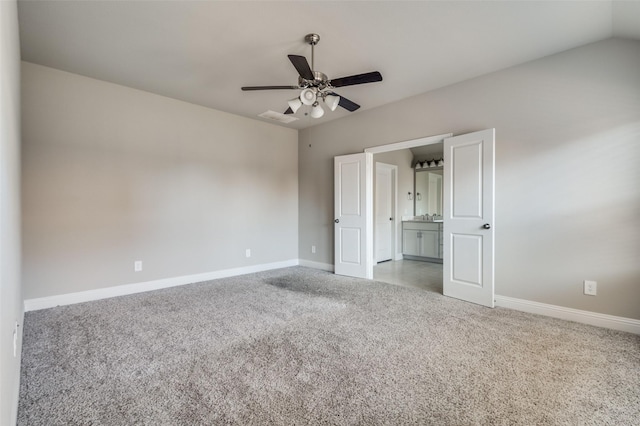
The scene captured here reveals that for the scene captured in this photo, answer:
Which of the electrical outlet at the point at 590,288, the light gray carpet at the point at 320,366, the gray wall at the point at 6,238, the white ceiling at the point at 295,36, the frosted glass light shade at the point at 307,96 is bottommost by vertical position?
the light gray carpet at the point at 320,366

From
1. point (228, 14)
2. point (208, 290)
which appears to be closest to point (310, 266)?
point (208, 290)

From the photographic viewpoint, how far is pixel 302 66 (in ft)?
8.04

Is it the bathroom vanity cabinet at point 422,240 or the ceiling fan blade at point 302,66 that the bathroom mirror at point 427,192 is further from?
the ceiling fan blade at point 302,66

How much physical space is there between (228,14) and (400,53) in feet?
5.60

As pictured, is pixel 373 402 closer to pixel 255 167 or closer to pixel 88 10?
pixel 88 10

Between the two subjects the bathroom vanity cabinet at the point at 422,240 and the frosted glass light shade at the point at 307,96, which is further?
the bathroom vanity cabinet at the point at 422,240

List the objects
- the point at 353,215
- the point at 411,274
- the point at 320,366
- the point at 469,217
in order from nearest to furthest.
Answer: the point at 320,366
the point at 469,217
the point at 353,215
the point at 411,274

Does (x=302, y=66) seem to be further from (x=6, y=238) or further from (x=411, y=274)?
(x=411, y=274)

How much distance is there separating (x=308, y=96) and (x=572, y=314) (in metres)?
3.41

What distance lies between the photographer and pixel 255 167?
5164mm

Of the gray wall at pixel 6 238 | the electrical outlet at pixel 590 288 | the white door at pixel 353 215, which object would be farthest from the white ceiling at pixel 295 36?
the electrical outlet at pixel 590 288

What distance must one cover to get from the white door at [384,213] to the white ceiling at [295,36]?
2.76 meters

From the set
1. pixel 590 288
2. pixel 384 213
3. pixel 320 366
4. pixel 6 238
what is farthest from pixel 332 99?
pixel 384 213

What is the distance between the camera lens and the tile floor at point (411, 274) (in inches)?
170
